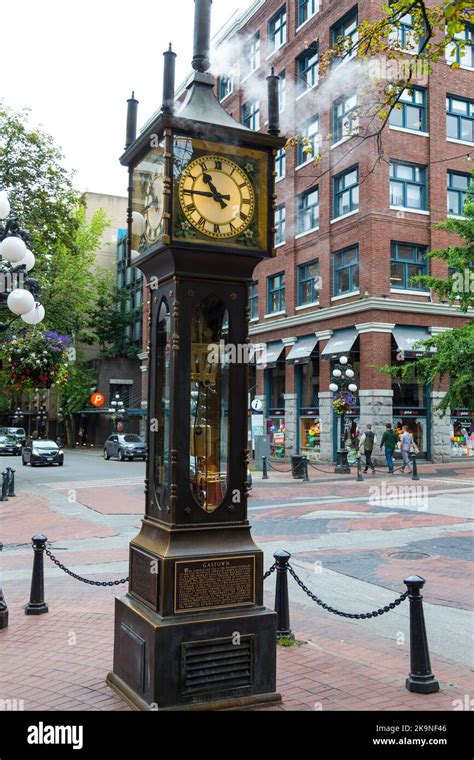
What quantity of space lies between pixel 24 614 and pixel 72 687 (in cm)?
249

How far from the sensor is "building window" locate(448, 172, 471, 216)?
29.2 meters

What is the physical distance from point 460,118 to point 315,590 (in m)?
26.8

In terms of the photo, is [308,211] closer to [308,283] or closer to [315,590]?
[308,283]

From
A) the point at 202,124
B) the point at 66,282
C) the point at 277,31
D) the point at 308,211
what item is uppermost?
the point at 277,31

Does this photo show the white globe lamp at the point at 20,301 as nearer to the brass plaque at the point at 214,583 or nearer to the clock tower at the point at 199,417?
the clock tower at the point at 199,417

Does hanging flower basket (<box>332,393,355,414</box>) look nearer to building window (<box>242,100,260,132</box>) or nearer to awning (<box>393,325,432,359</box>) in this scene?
awning (<box>393,325,432,359</box>)

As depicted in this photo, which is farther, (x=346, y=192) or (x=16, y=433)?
(x=16, y=433)

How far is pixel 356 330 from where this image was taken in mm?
27984

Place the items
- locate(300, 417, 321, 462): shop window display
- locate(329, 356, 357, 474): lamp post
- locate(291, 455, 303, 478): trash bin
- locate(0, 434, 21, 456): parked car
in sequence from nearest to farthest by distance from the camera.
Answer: locate(291, 455, 303, 478): trash bin
locate(329, 356, 357, 474): lamp post
locate(300, 417, 321, 462): shop window display
locate(0, 434, 21, 456): parked car

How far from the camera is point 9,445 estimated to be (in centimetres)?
4606

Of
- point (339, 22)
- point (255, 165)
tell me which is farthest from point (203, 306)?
point (339, 22)

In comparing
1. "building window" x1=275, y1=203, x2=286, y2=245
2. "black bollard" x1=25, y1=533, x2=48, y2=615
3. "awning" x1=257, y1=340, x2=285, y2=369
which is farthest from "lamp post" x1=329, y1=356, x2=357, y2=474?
"black bollard" x1=25, y1=533, x2=48, y2=615

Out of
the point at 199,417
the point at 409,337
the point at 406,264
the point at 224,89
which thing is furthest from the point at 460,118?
the point at 199,417
